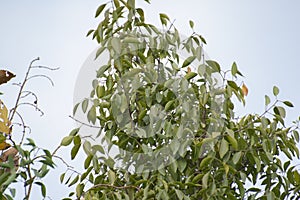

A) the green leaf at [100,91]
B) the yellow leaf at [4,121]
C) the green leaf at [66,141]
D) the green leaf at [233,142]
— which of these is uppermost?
the green leaf at [100,91]

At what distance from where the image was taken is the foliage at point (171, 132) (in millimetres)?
1681

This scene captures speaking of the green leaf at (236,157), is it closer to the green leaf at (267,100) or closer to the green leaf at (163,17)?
the green leaf at (267,100)

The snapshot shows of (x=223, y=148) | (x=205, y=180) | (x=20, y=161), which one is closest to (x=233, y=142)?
(x=223, y=148)

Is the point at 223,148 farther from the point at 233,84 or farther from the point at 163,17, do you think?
the point at 163,17

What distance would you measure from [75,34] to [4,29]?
34cm

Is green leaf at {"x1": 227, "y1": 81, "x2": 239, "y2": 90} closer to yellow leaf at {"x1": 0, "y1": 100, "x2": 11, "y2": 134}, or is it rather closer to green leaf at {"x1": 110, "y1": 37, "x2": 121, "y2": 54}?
green leaf at {"x1": 110, "y1": 37, "x2": 121, "y2": 54}

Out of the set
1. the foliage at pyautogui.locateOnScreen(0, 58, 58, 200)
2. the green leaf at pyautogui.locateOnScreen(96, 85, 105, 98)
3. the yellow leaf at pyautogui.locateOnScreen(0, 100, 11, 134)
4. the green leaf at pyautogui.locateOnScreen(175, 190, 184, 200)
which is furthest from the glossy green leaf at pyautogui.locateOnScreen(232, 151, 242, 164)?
the yellow leaf at pyautogui.locateOnScreen(0, 100, 11, 134)

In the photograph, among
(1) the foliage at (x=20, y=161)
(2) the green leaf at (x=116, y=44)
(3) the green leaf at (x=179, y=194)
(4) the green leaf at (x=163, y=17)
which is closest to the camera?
(1) the foliage at (x=20, y=161)

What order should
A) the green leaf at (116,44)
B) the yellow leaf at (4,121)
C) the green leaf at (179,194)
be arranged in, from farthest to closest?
the green leaf at (116,44) → the green leaf at (179,194) → the yellow leaf at (4,121)

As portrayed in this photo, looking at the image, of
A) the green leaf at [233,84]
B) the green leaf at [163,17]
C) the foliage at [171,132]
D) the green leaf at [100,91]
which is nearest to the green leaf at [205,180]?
the foliage at [171,132]

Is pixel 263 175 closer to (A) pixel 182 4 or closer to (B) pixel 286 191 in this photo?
(B) pixel 286 191

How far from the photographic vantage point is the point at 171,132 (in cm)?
171

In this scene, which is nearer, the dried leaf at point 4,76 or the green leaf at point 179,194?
the dried leaf at point 4,76

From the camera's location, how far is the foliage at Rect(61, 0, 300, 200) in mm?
1681
